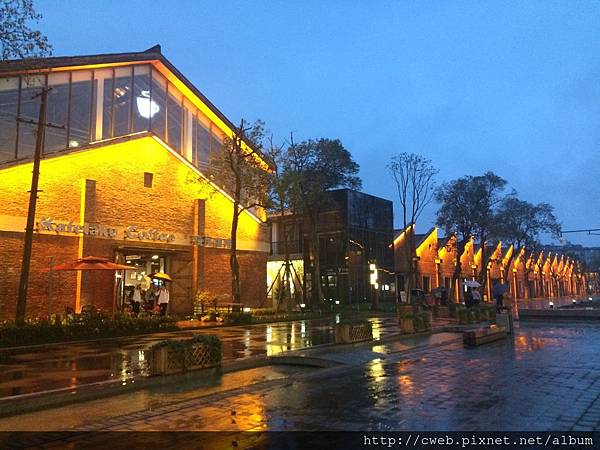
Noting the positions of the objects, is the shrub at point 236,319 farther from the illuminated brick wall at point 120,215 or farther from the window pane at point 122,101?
the window pane at point 122,101

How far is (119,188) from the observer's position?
27469 millimetres

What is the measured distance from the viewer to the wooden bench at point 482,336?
1462 cm

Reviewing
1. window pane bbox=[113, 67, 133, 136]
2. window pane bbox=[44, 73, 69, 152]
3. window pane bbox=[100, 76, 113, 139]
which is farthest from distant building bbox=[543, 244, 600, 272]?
window pane bbox=[44, 73, 69, 152]

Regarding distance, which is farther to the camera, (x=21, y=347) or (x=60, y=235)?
(x=60, y=235)

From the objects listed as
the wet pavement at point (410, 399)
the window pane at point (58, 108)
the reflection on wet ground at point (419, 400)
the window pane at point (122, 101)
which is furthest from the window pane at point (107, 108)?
the reflection on wet ground at point (419, 400)

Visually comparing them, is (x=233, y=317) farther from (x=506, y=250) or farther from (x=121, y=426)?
(x=506, y=250)

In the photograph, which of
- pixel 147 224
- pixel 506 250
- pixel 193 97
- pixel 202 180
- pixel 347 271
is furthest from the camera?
pixel 506 250

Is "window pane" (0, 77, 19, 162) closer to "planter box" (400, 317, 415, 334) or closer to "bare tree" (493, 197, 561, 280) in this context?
"planter box" (400, 317, 415, 334)

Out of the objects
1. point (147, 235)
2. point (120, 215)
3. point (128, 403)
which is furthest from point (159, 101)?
point (128, 403)

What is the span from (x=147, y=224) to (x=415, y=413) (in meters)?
24.0

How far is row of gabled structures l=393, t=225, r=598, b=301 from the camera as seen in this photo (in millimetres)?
49844

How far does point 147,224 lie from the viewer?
28625 millimetres

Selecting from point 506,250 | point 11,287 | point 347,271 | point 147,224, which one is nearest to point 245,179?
point 147,224

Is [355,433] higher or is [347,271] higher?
[347,271]
